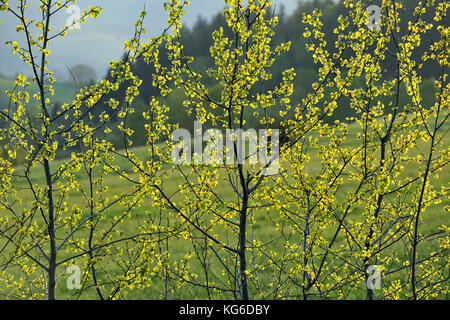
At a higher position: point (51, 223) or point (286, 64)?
point (286, 64)

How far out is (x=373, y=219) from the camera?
560cm

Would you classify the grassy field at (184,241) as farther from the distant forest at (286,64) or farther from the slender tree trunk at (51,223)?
the distant forest at (286,64)

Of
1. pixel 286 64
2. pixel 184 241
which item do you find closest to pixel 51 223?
pixel 184 241

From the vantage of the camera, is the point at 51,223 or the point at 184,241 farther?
the point at 184,241

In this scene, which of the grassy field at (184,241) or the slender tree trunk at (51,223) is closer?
the slender tree trunk at (51,223)

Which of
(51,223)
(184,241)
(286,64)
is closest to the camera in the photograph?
(51,223)

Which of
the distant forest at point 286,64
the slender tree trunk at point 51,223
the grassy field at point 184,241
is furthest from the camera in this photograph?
the distant forest at point 286,64

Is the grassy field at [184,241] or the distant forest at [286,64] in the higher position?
the distant forest at [286,64]

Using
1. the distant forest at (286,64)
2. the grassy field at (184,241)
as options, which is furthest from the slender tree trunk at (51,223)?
the distant forest at (286,64)

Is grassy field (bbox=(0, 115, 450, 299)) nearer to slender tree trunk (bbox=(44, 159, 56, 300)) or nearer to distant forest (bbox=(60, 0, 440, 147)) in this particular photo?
slender tree trunk (bbox=(44, 159, 56, 300))

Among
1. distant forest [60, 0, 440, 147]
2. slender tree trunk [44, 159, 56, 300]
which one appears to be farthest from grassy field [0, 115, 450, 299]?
distant forest [60, 0, 440, 147]

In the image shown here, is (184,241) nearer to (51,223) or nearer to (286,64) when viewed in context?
(51,223)
